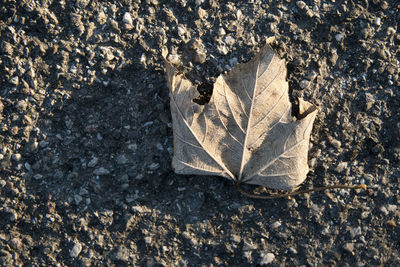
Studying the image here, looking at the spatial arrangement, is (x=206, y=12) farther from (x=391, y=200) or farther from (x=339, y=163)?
(x=391, y=200)

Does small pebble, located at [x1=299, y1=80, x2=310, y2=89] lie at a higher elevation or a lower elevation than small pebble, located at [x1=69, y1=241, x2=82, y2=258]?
higher

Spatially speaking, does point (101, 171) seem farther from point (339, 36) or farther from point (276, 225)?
point (339, 36)

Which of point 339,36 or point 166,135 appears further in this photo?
point 339,36

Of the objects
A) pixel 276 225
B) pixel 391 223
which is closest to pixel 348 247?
pixel 391 223

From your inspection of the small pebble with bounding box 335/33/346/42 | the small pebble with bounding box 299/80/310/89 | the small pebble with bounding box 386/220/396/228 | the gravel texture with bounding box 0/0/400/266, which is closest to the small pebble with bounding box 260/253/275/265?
the gravel texture with bounding box 0/0/400/266

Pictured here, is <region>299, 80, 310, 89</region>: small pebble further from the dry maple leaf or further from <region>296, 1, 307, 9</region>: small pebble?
<region>296, 1, 307, 9</region>: small pebble

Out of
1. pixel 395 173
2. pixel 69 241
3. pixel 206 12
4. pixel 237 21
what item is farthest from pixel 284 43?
pixel 69 241
